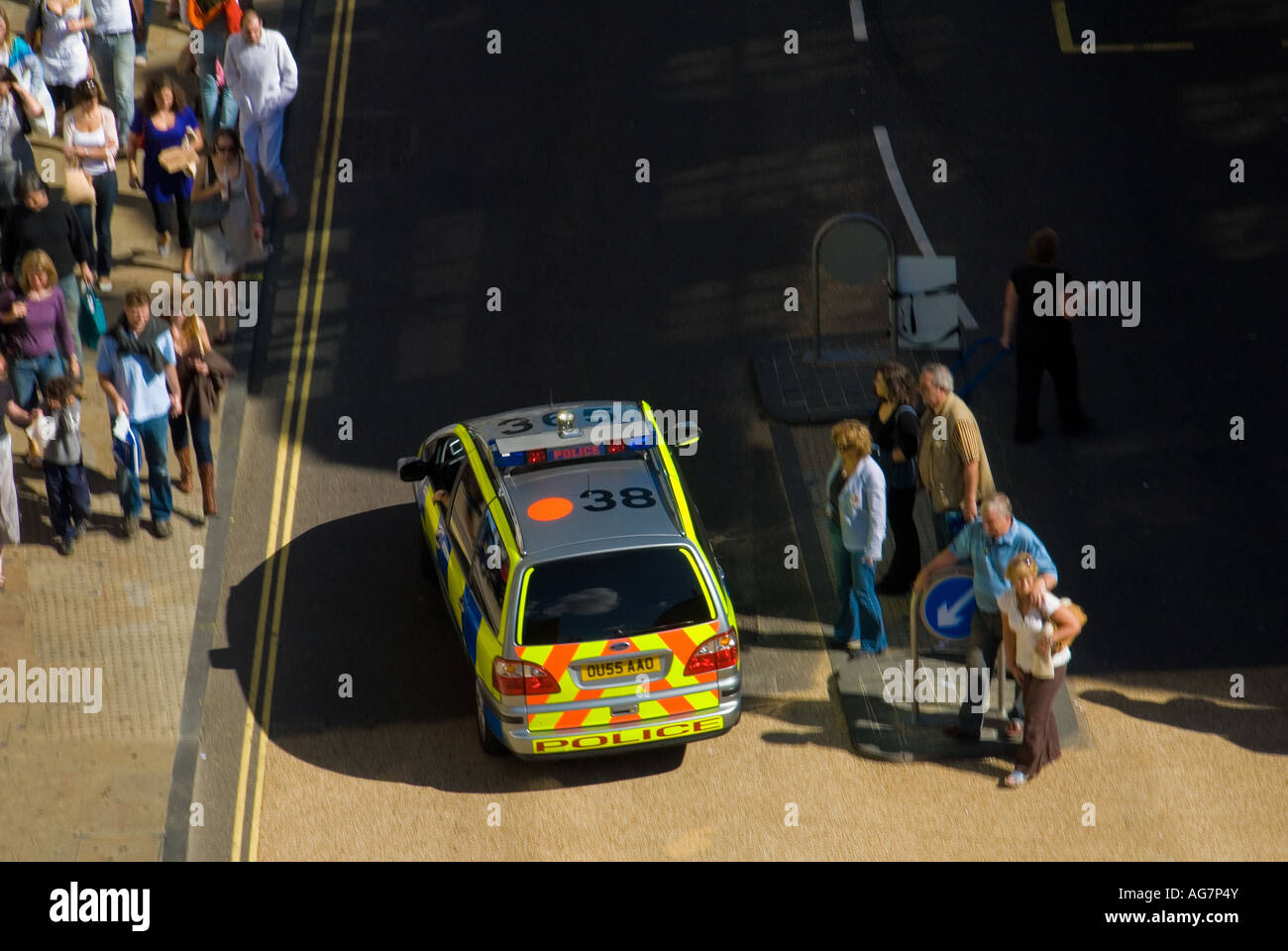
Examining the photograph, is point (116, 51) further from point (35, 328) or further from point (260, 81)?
point (35, 328)

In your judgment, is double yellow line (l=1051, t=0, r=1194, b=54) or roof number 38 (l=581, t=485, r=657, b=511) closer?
roof number 38 (l=581, t=485, r=657, b=511)

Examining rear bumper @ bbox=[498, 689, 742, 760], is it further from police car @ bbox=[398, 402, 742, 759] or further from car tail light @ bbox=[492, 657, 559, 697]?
car tail light @ bbox=[492, 657, 559, 697]

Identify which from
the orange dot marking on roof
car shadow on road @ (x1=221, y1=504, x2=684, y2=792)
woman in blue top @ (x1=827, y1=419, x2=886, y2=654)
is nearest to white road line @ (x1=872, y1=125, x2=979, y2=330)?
woman in blue top @ (x1=827, y1=419, x2=886, y2=654)

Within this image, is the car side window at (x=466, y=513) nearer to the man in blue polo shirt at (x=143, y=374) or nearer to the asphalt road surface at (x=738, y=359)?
the asphalt road surface at (x=738, y=359)

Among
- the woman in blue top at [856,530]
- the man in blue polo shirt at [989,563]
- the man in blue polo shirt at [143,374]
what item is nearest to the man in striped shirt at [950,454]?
the woman in blue top at [856,530]

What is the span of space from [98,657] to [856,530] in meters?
6.05

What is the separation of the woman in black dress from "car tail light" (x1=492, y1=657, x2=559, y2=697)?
3229 mm

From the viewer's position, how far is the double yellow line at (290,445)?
12438mm

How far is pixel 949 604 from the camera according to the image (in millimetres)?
11703

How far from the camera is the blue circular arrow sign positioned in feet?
38.2

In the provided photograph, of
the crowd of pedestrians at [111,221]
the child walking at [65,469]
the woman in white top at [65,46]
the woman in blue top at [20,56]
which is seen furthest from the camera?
the woman in white top at [65,46]

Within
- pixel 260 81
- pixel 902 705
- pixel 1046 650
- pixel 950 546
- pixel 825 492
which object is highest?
pixel 260 81

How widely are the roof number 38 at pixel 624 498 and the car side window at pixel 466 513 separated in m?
0.89

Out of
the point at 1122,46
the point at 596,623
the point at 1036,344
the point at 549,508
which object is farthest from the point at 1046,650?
the point at 1122,46
